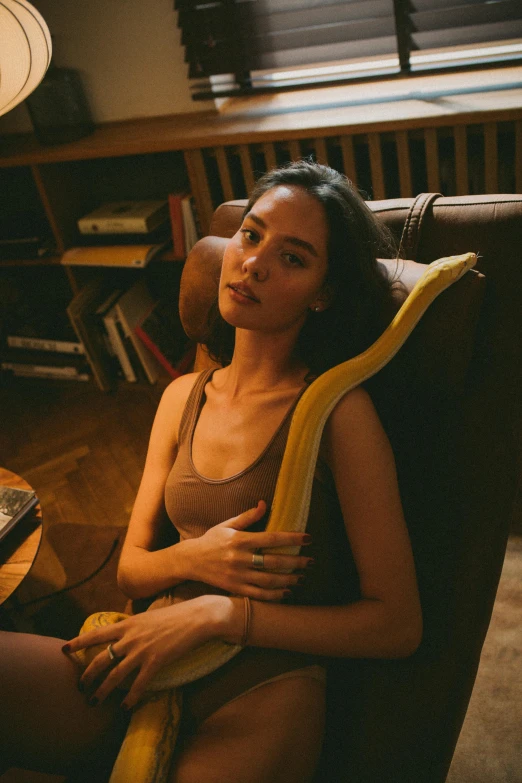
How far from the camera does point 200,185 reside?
2205mm

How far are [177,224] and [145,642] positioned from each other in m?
1.70

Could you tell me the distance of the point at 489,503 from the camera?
1.05m

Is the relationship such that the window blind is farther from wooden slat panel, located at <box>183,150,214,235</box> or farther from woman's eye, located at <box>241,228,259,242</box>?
woman's eye, located at <box>241,228,259,242</box>

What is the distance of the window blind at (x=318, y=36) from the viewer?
196 cm

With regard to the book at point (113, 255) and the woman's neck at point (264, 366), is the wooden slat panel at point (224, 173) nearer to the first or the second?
the book at point (113, 255)

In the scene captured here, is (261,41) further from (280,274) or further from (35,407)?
(35,407)

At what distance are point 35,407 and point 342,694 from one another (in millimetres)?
2103

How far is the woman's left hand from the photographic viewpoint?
3.13ft

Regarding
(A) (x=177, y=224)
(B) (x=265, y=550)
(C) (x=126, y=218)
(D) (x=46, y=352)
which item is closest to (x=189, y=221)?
(A) (x=177, y=224)

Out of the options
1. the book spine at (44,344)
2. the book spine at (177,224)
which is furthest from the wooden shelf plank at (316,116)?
the book spine at (44,344)

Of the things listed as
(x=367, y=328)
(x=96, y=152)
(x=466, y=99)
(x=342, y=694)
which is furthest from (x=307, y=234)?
(x=96, y=152)

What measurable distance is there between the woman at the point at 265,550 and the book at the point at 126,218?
124cm

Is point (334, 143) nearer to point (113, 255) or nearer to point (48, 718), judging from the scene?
point (113, 255)

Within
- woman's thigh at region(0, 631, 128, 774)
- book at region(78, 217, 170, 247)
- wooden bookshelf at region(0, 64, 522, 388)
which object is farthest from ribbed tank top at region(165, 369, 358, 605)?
book at region(78, 217, 170, 247)
